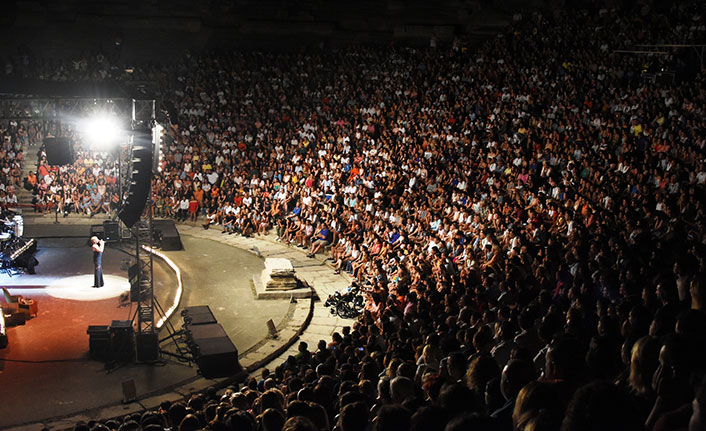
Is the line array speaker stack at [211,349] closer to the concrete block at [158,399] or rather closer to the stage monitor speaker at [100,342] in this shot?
the concrete block at [158,399]

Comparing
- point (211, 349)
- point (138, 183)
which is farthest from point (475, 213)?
point (138, 183)

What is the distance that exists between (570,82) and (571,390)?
1728 centimetres

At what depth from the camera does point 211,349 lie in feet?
36.3

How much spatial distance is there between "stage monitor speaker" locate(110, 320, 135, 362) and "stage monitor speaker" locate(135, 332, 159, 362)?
0.15m

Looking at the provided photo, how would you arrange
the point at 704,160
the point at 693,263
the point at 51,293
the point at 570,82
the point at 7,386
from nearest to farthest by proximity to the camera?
the point at 693,263 < the point at 7,386 < the point at 704,160 < the point at 51,293 < the point at 570,82

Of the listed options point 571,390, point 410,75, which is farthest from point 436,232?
point 410,75

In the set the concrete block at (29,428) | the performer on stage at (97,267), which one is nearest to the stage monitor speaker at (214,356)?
the concrete block at (29,428)

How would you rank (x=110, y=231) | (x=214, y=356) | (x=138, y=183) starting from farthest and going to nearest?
(x=110, y=231) < (x=138, y=183) < (x=214, y=356)

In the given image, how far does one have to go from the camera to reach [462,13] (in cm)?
3127

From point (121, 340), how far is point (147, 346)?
45cm

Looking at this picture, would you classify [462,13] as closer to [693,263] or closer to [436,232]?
[436,232]

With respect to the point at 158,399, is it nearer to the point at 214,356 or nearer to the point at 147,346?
the point at 214,356

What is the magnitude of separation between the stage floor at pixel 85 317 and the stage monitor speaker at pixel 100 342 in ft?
0.61

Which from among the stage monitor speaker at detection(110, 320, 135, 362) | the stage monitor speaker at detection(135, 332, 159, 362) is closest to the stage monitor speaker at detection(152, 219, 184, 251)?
the stage monitor speaker at detection(110, 320, 135, 362)
